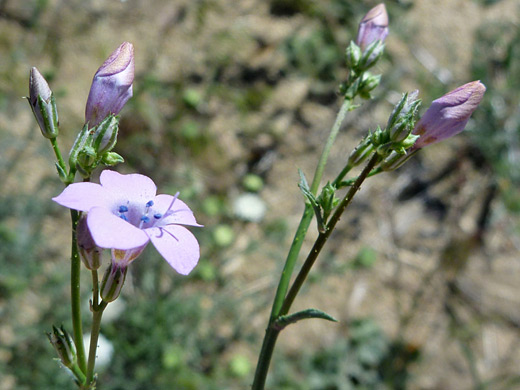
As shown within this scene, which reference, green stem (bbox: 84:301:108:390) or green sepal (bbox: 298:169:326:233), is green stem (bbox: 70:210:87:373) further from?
green sepal (bbox: 298:169:326:233)

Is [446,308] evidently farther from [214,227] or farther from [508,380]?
[214,227]

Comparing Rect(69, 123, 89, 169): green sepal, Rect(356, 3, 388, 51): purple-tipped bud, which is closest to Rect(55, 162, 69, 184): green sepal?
Rect(69, 123, 89, 169): green sepal

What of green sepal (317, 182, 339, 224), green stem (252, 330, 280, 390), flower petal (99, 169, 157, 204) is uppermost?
flower petal (99, 169, 157, 204)

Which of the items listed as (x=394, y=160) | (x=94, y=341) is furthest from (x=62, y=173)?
(x=394, y=160)

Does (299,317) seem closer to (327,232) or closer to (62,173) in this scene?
(327,232)

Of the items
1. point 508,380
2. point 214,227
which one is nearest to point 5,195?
point 214,227

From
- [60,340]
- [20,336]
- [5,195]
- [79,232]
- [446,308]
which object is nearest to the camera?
[79,232]
